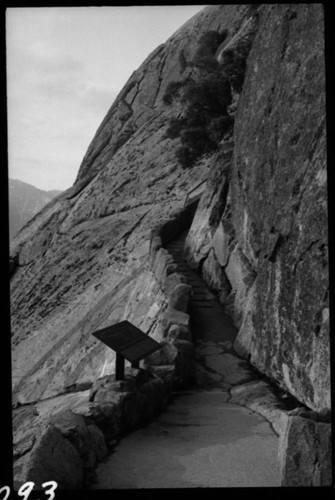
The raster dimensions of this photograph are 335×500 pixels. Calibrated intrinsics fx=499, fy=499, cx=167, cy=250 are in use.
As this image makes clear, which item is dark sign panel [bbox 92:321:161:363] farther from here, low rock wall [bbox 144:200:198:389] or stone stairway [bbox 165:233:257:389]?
stone stairway [bbox 165:233:257:389]

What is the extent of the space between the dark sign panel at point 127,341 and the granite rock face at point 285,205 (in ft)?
7.89

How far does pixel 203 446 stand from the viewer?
7.66 metres

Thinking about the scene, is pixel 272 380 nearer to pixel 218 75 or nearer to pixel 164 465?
pixel 164 465

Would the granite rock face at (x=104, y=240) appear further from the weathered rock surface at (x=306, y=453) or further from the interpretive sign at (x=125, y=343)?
the weathered rock surface at (x=306, y=453)

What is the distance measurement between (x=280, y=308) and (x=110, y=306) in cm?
1099

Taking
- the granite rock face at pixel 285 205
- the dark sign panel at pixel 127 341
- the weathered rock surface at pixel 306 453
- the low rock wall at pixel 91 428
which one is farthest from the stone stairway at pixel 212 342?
the weathered rock surface at pixel 306 453

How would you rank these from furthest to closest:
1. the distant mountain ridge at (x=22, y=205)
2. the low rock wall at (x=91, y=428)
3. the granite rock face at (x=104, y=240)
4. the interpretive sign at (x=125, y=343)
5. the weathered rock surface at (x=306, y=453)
→ 1. the distant mountain ridge at (x=22, y=205)
2. the granite rock face at (x=104, y=240)
3. the interpretive sign at (x=125, y=343)
4. the low rock wall at (x=91, y=428)
5. the weathered rock surface at (x=306, y=453)

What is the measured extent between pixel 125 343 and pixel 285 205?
382 centimetres

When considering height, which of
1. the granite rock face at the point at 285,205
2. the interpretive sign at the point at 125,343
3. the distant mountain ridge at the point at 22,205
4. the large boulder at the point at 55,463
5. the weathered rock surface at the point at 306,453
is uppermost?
the distant mountain ridge at the point at 22,205

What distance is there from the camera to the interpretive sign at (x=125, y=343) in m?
8.66

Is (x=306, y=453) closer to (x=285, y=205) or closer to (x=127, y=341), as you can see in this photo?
(x=127, y=341)

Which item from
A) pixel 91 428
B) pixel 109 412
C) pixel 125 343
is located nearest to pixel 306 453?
pixel 91 428

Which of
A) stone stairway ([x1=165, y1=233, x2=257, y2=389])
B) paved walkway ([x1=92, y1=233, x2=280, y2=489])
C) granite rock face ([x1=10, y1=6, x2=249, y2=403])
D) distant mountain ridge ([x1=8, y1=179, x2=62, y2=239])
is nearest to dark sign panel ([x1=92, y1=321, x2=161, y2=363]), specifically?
paved walkway ([x1=92, y1=233, x2=280, y2=489])

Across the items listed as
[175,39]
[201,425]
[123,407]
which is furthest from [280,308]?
[175,39]
